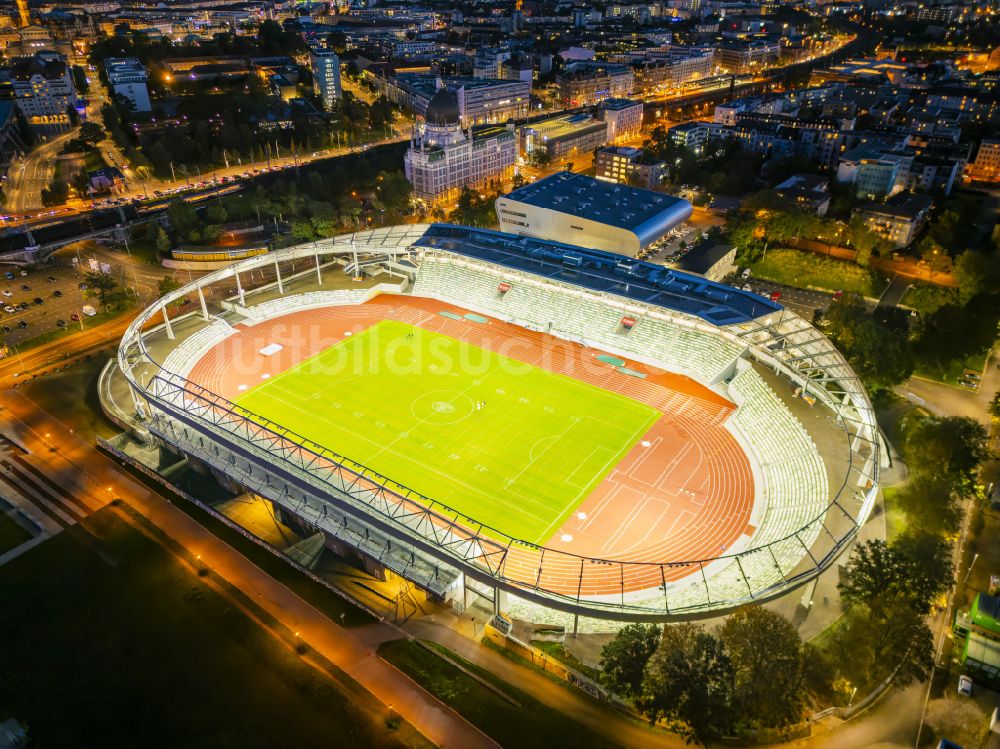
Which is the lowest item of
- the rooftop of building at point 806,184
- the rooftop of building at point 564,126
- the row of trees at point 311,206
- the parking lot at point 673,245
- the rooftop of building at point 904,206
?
the parking lot at point 673,245

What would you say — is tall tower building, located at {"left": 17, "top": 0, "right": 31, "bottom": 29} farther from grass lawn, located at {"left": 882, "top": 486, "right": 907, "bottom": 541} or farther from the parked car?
the parked car

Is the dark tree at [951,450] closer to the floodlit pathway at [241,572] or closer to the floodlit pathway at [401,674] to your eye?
the floodlit pathway at [401,674]

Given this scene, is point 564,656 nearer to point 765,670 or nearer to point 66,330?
point 765,670

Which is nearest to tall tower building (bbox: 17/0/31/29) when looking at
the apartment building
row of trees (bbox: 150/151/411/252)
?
row of trees (bbox: 150/151/411/252)

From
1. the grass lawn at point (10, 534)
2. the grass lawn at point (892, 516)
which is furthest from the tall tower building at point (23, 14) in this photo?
the grass lawn at point (892, 516)

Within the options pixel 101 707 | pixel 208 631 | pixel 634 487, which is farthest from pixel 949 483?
pixel 101 707

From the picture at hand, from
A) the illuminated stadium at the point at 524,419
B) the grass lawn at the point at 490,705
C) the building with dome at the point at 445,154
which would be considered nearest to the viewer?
the grass lawn at the point at 490,705

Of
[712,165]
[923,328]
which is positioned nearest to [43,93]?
[712,165]

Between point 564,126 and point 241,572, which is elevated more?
point 564,126
